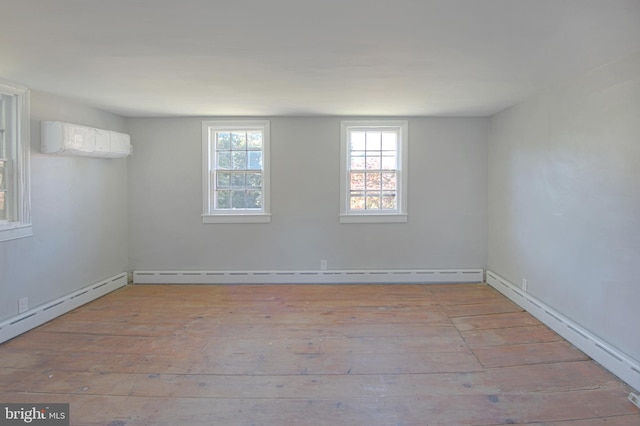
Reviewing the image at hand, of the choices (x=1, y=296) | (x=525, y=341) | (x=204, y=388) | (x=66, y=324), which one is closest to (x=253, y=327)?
(x=204, y=388)

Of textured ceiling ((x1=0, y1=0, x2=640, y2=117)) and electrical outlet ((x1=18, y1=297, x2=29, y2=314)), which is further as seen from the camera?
electrical outlet ((x1=18, y1=297, x2=29, y2=314))

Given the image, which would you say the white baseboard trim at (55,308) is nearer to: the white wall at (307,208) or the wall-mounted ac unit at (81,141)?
the white wall at (307,208)

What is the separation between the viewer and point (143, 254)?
5.06 meters

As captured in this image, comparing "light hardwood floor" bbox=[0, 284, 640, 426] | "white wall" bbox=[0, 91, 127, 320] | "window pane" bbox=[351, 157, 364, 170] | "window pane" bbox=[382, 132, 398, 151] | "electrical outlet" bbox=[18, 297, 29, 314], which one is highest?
"window pane" bbox=[382, 132, 398, 151]

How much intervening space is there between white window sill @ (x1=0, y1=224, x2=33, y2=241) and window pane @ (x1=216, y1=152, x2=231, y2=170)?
231 centimetres

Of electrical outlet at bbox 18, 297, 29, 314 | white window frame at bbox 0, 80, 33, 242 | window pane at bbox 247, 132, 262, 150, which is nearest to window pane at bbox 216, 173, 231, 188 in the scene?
window pane at bbox 247, 132, 262, 150

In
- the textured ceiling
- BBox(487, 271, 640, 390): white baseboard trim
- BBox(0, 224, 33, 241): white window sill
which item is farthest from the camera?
BBox(0, 224, 33, 241): white window sill

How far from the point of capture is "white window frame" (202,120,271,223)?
16.2 ft

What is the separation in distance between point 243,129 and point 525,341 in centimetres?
418

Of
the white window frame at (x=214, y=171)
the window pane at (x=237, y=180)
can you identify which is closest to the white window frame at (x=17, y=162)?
the white window frame at (x=214, y=171)

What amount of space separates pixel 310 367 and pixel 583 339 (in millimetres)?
2300

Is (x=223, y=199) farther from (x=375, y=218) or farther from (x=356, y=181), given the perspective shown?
(x=375, y=218)

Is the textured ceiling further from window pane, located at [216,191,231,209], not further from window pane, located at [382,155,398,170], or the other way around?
window pane, located at [216,191,231,209]

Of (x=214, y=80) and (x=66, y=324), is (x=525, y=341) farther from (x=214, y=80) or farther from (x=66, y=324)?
(x=66, y=324)
